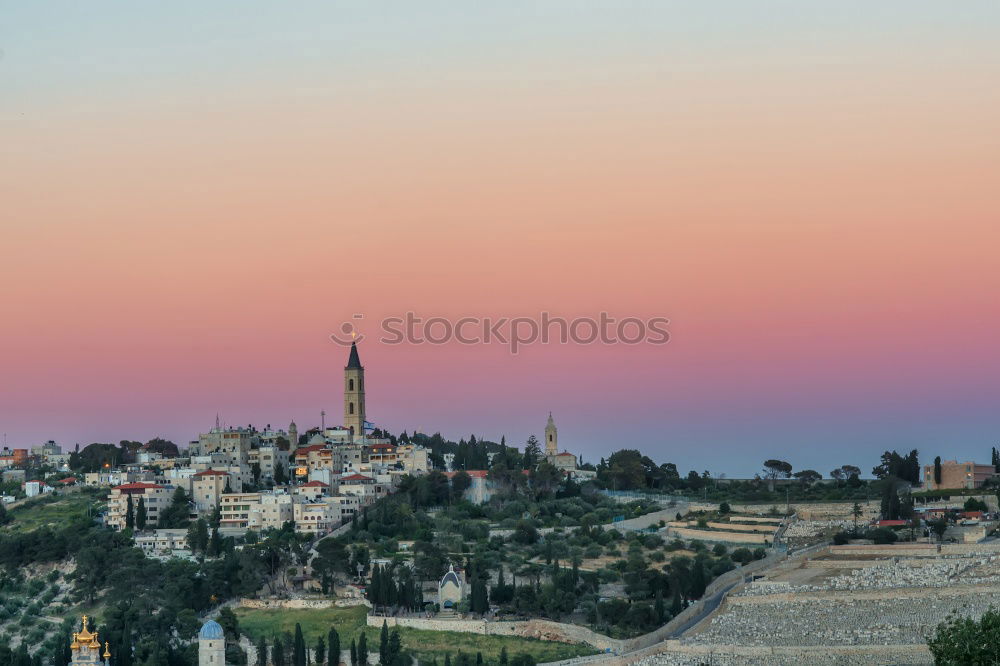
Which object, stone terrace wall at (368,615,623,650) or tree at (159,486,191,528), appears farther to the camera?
tree at (159,486,191,528)

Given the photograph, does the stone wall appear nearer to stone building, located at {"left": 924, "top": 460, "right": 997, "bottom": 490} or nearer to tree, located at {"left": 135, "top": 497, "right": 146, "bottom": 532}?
tree, located at {"left": 135, "top": 497, "right": 146, "bottom": 532}

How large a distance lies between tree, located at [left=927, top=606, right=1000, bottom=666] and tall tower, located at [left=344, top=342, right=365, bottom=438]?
57562mm

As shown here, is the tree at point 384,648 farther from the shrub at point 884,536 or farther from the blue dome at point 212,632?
the shrub at point 884,536

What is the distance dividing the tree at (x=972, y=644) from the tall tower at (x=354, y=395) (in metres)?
57.6

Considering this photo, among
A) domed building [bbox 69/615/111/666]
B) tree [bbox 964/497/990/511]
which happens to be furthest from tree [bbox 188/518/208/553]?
tree [bbox 964/497/990/511]

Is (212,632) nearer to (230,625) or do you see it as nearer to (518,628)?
(230,625)

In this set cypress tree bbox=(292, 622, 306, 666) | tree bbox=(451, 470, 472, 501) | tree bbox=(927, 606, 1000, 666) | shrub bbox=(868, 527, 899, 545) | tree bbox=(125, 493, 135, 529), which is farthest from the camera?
tree bbox=(451, 470, 472, 501)

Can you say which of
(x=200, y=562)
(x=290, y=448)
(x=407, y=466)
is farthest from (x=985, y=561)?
(x=290, y=448)

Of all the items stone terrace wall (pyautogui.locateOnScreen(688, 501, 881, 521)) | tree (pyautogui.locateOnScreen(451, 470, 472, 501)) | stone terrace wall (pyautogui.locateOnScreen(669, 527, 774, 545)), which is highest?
tree (pyautogui.locateOnScreen(451, 470, 472, 501))

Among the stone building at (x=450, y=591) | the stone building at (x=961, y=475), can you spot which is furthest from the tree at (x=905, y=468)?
the stone building at (x=450, y=591)

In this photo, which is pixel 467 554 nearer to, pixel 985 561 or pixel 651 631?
pixel 651 631

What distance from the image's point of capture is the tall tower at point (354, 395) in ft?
318

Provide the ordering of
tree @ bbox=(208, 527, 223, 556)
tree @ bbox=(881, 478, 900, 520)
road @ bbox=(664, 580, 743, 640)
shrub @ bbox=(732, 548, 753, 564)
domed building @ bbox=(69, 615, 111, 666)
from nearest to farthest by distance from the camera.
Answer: domed building @ bbox=(69, 615, 111, 666), road @ bbox=(664, 580, 743, 640), shrub @ bbox=(732, 548, 753, 564), tree @ bbox=(881, 478, 900, 520), tree @ bbox=(208, 527, 223, 556)

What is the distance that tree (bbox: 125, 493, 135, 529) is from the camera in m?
80.2
